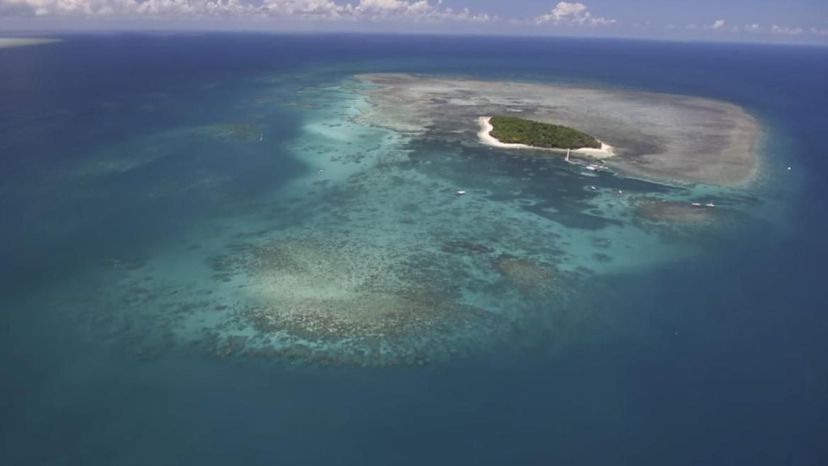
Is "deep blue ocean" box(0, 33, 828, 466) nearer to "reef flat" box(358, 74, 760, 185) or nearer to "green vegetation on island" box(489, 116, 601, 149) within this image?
"reef flat" box(358, 74, 760, 185)

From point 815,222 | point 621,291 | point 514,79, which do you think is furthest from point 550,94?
point 621,291

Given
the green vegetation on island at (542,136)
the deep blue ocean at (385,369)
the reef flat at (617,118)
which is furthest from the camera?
the green vegetation on island at (542,136)

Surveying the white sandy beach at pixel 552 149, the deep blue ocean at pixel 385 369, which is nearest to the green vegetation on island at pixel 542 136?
the white sandy beach at pixel 552 149

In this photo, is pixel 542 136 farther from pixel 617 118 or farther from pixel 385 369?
pixel 385 369

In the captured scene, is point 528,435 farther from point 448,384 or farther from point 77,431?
point 77,431

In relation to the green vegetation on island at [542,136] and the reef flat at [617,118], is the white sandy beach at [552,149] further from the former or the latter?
the reef flat at [617,118]

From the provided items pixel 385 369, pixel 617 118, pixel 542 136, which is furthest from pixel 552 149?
pixel 385 369
